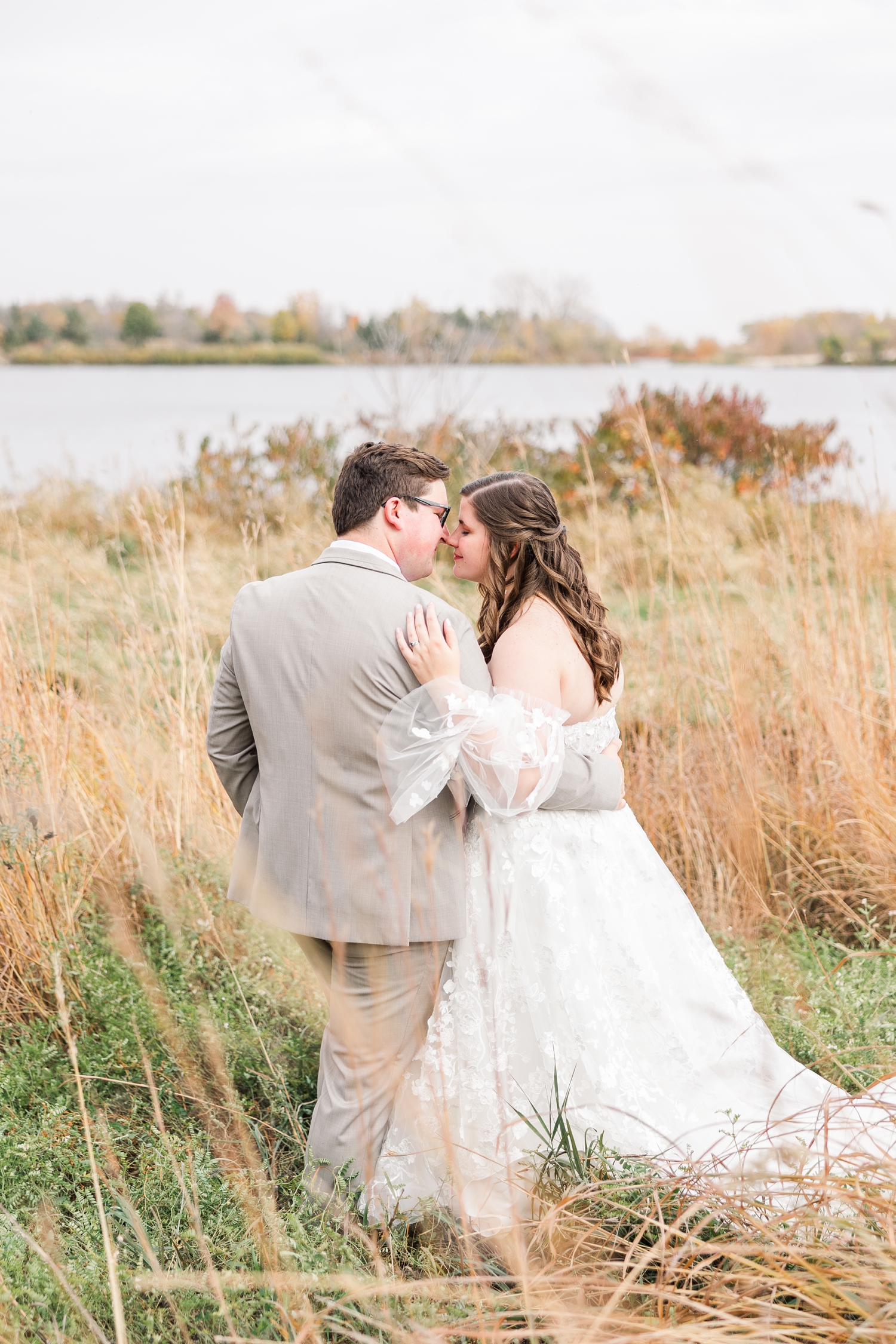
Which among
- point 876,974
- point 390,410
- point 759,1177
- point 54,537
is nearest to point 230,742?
point 759,1177

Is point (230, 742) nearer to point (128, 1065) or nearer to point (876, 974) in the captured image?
point (128, 1065)

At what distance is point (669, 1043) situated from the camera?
9.19ft

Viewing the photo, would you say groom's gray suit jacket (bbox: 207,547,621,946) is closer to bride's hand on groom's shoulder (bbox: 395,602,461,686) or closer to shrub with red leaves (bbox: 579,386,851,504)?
bride's hand on groom's shoulder (bbox: 395,602,461,686)

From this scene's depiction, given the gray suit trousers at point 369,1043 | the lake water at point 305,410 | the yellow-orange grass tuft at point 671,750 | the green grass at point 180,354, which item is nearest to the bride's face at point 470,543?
the lake water at point 305,410

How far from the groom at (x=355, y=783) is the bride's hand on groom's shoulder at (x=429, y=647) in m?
0.04

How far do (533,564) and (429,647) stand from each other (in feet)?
1.88

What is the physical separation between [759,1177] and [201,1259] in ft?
4.81

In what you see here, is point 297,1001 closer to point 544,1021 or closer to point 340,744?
point 544,1021

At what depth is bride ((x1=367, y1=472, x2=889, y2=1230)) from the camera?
2.51 m

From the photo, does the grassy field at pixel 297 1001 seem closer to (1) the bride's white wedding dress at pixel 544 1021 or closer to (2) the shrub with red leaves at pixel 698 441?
(1) the bride's white wedding dress at pixel 544 1021

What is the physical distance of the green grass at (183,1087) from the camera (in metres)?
2.29

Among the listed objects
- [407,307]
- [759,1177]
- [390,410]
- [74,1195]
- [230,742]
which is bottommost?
[74,1195]

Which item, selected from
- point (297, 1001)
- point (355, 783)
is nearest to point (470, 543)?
point (355, 783)

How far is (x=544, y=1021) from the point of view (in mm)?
2680
